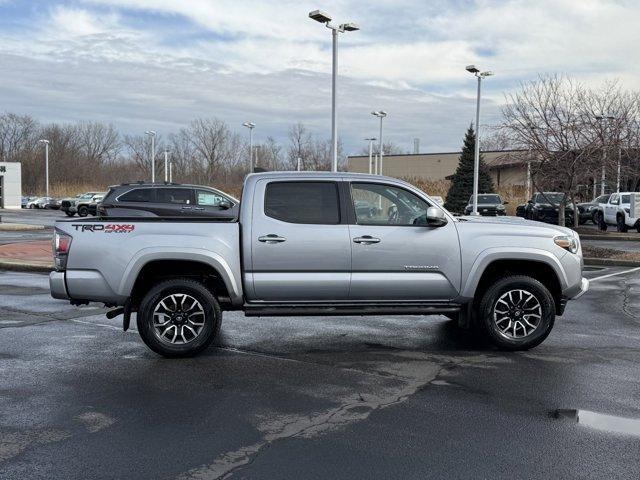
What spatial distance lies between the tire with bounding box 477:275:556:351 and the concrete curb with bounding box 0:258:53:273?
10.8m

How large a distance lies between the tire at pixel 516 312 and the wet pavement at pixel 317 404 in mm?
227

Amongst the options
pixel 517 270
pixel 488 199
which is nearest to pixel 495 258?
pixel 517 270

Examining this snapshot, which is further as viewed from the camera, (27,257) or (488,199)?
(488,199)

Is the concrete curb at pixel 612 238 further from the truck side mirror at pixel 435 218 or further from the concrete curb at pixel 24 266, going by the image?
the truck side mirror at pixel 435 218

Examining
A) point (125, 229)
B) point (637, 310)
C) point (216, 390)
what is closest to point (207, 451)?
point (216, 390)

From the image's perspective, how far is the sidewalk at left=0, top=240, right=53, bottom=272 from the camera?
15287 millimetres

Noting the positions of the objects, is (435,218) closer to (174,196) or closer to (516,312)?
(516,312)

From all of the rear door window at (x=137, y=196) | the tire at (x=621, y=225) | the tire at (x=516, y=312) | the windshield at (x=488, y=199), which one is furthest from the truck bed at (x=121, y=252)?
the windshield at (x=488, y=199)

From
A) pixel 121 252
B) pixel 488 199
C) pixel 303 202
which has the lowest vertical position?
pixel 121 252

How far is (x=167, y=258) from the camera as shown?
702 centimetres

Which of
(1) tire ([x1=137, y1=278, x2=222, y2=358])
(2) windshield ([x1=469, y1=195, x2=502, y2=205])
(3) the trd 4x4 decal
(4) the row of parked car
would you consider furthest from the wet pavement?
(2) windshield ([x1=469, y1=195, x2=502, y2=205])

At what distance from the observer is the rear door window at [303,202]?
24.0ft

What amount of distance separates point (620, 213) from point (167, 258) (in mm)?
27597

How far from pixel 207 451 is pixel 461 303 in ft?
12.3
